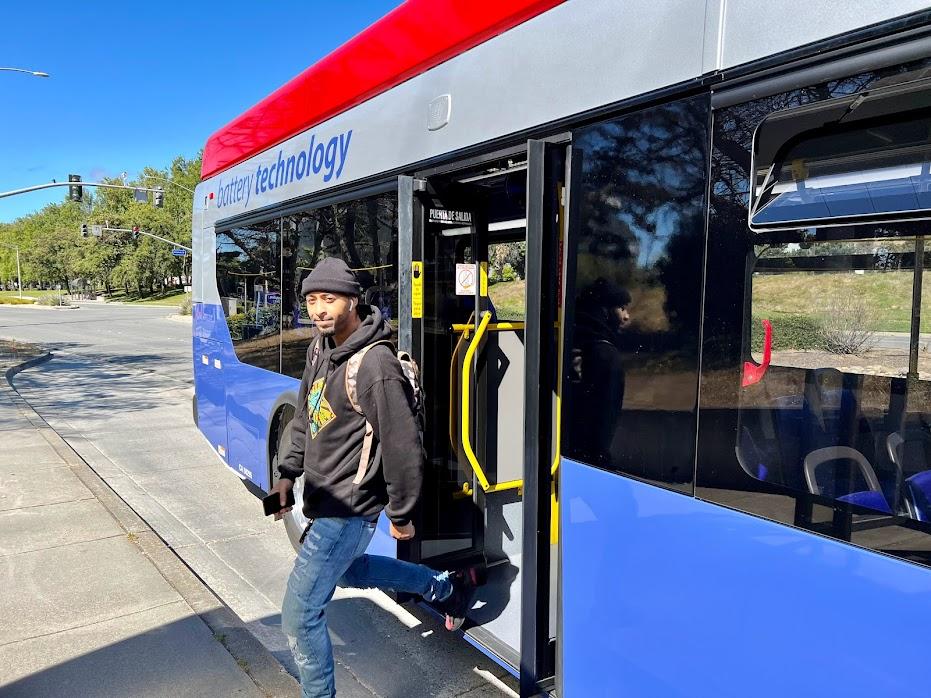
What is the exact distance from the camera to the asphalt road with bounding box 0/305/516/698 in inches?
136

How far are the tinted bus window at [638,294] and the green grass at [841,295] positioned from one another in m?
0.20

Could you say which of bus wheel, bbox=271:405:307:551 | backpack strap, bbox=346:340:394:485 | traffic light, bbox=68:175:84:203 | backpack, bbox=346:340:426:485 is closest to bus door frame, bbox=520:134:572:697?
backpack, bbox=346:340:426:485

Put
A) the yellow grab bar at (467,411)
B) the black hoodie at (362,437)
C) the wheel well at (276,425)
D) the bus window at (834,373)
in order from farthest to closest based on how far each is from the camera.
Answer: the wheel well at (276,425) → the yellow grab bar at (467,411) → the black hoodie at (362,437) → the bus window at (834,373)

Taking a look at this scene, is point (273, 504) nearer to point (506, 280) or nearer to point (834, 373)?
point (506, 280)

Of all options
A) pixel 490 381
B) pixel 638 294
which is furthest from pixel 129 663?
pixel 638 294


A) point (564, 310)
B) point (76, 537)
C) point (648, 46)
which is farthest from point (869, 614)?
point (76, 537)

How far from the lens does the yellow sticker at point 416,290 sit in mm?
3281

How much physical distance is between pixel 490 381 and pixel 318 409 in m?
1.26

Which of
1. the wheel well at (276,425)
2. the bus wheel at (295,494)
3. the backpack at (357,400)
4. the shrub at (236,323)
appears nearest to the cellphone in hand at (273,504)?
the backpack at (357,400)

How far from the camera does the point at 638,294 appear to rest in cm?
207

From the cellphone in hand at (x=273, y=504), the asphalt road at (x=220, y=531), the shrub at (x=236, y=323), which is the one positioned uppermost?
the shrub at (x=236, y=323)

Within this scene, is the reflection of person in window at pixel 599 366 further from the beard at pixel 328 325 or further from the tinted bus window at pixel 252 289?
the tinted bus window at pixel 252 289

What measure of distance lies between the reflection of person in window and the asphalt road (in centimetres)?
A: 171

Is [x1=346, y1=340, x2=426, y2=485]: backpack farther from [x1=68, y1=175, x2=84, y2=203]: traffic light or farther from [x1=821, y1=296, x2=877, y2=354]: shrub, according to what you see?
[x1=68, y1=175, x2=84, y2=203]: traffic light
